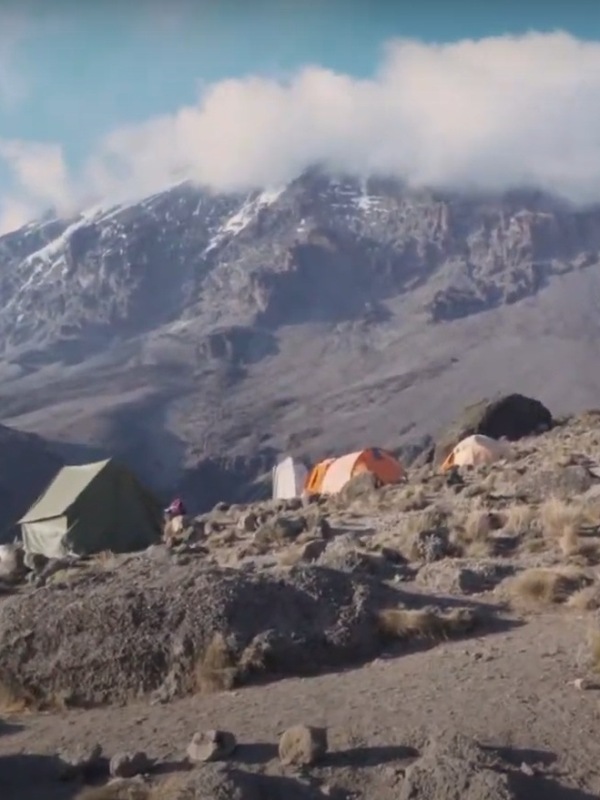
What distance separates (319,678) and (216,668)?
2.93ft

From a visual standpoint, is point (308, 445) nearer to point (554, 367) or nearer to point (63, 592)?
point (554, 367)

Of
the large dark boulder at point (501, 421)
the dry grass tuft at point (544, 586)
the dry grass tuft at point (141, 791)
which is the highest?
the large dark boulder at point (501, 421)

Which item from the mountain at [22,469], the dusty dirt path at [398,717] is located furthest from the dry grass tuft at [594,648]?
the mountain at [22,469]

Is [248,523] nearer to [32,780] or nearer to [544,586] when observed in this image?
[544,586]

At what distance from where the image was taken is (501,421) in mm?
37094

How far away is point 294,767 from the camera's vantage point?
7441 mm

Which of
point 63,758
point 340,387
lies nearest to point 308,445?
point 340,387

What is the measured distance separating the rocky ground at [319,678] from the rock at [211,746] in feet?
0.05

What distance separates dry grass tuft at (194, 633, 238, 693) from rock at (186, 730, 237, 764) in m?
1.32

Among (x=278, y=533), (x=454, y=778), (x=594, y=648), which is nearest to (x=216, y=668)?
(x=454, y=778)

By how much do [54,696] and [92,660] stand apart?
0.44m

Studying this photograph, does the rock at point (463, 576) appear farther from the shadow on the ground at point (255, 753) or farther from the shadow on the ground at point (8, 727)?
the shadow on the ground at point (8, 727)

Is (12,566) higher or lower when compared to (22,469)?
lower

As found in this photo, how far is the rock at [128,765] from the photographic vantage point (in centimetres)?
759
